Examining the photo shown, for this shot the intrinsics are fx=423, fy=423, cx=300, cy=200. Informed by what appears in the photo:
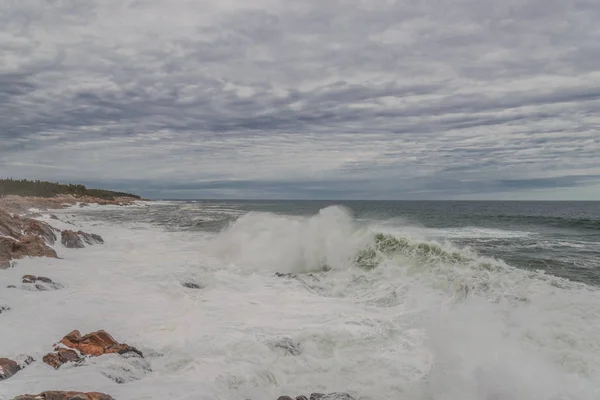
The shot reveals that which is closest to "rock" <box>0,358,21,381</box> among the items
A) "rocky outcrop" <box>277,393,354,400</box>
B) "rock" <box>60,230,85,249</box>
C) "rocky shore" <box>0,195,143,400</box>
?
"rocky shore" <box>0,195,143,400</box>

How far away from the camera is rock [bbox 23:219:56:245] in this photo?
1546 centimetres

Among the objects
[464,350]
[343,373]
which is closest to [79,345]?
[343,373]

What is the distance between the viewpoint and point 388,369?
641 cm

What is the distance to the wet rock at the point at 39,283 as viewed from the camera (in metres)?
9.26

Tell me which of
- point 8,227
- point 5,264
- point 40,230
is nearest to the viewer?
point 5,264

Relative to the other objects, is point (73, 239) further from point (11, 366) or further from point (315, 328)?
point (315, 328)

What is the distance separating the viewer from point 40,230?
15.8 meters

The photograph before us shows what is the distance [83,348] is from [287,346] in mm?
3068

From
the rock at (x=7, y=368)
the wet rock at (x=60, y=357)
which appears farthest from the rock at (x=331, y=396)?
the rock at (x=7, y=368)

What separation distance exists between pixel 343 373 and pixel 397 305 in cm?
391

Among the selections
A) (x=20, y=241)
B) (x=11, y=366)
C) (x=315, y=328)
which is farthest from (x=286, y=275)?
(x=11, y=366)

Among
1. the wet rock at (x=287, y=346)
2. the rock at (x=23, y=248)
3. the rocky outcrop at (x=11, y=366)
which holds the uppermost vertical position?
the rock at (x=23, y=248)

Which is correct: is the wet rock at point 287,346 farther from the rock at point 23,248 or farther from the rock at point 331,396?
the rock at point 23,248

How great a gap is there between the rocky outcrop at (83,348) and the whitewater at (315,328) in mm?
236
